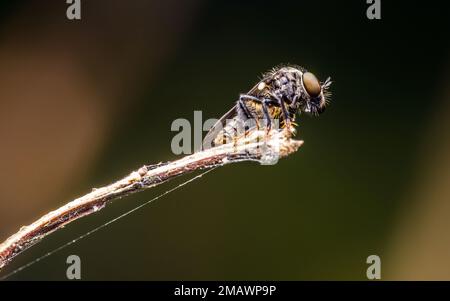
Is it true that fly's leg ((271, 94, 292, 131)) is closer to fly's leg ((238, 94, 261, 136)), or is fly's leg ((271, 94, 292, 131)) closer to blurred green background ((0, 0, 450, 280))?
fly's leg ((238, 94, 261, 136))

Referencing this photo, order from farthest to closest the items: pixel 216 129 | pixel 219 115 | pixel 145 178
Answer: pixel 219 115 → pixel 216 129 → pixel 145 178

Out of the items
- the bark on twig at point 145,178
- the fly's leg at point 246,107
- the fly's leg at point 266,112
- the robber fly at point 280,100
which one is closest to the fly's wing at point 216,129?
the robber fly at point 280,100

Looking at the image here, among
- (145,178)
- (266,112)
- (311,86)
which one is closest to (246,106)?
(266,112)

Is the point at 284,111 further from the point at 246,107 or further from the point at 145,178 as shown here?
the point at 145,178

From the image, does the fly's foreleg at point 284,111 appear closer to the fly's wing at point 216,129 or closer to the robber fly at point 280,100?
the robber fly at point 280,100

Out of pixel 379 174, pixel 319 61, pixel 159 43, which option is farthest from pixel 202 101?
pixel 379 174

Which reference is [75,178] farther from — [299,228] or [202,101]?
[299,228]

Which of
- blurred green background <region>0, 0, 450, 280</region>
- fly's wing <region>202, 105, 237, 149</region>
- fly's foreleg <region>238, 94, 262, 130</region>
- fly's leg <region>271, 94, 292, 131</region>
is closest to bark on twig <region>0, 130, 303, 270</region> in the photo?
fly's leg <region>271, 94, 292, 131</region>
